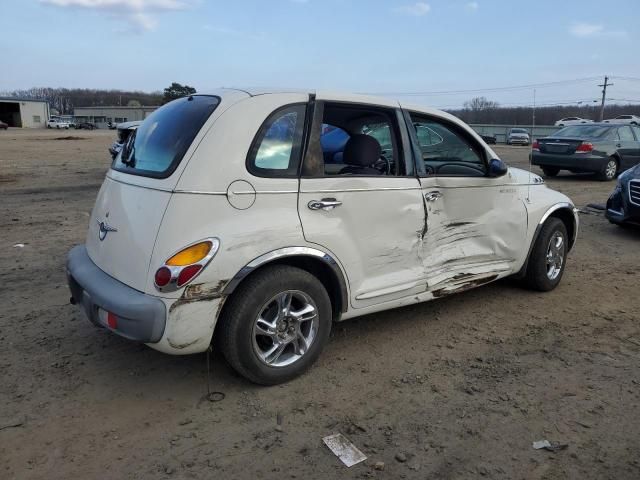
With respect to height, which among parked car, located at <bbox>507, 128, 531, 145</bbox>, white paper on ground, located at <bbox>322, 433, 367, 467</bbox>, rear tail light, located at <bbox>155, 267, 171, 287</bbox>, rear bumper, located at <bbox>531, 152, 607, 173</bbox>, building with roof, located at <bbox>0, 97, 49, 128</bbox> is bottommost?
white paper on ground, located at <bbox>322, 433, 367, 467</bbox>

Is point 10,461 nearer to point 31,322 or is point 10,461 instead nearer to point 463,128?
point 31,322

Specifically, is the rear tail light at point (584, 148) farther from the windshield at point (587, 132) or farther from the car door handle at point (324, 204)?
the car door handle at point (324, 204)

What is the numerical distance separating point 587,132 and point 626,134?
1.45 m

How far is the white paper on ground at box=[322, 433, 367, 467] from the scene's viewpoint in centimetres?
274

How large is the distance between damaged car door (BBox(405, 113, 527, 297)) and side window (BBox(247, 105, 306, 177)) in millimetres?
1014

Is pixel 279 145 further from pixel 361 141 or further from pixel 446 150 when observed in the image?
pixel 446 150

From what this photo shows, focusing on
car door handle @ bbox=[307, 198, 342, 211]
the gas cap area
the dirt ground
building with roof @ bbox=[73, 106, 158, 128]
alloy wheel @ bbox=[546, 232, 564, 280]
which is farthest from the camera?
building with roof @ bbox=[73, 106, 158, 128]

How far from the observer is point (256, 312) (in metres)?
3.18

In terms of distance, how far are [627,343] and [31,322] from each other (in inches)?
185

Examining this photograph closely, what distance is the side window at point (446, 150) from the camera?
4148 mm

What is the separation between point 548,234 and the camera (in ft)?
16.6

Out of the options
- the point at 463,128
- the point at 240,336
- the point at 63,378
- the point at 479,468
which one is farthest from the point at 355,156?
the point at 63,378

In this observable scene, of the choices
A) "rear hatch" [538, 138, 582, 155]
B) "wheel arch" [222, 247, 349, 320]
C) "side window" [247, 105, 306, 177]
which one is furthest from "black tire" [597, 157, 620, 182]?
"side window" [247, 105, 306, 177]

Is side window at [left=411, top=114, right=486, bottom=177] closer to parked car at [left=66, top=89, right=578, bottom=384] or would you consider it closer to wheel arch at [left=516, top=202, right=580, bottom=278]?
parked car at [left=66, top=89, right=578, bottom=384]
